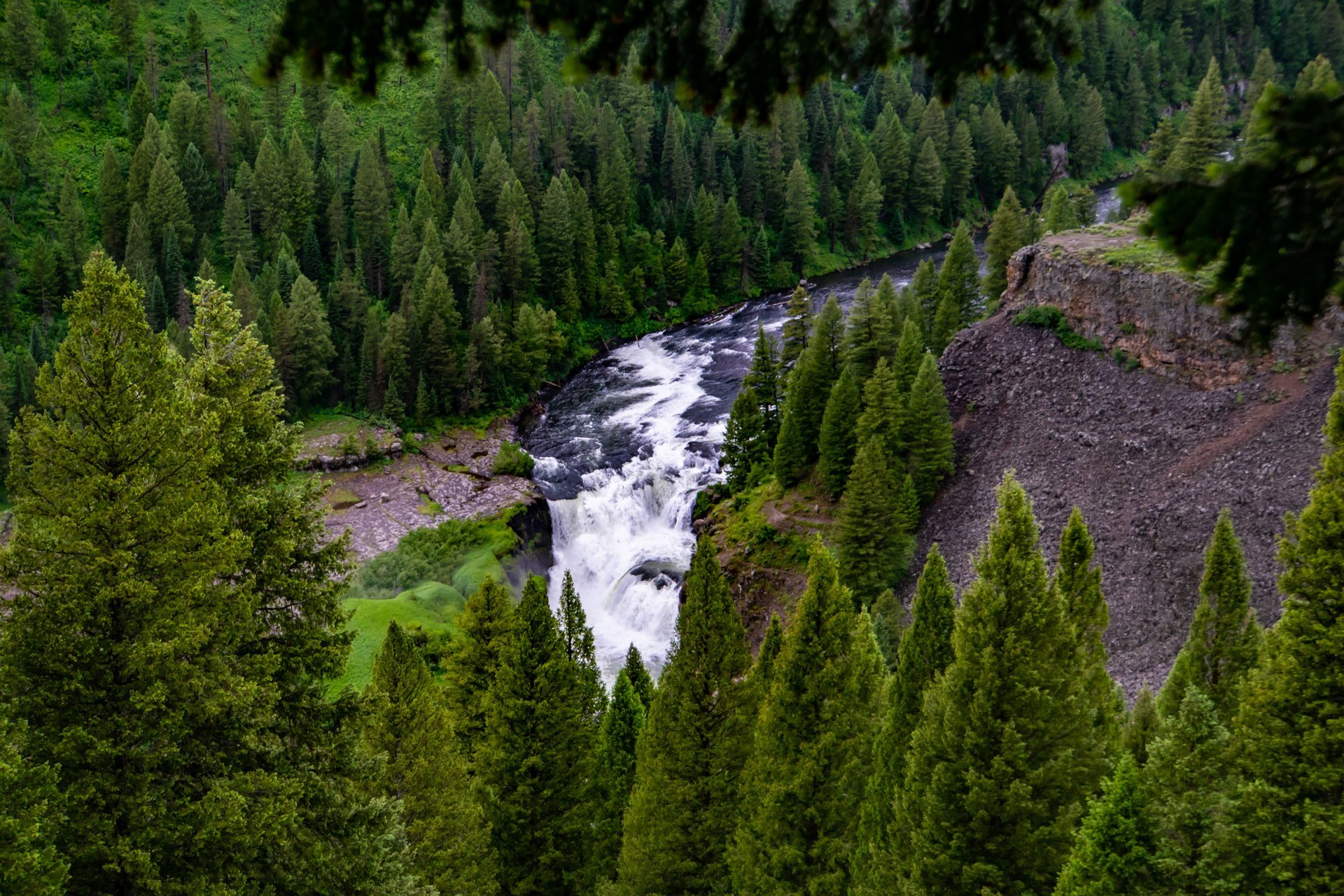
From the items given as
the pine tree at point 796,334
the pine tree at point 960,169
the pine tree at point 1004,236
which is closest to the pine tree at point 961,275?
the pine tree at point 1004,236

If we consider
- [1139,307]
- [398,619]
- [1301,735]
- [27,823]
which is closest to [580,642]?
[398,619]

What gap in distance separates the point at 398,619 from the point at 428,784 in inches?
883

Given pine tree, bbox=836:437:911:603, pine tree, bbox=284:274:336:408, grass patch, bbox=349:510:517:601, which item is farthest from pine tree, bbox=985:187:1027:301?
pine tree, bbox=284:274:336:408

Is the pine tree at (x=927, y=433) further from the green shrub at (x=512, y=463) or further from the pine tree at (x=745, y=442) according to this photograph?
the green shrub at (x=512, y=463)

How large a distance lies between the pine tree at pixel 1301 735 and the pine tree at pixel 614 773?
15659 millimetres

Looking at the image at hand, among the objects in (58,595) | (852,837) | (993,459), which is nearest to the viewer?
(58,595)

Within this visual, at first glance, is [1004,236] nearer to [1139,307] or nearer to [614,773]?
[1139,307]

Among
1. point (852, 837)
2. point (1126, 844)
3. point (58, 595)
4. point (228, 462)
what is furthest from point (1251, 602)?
point (58, 595)

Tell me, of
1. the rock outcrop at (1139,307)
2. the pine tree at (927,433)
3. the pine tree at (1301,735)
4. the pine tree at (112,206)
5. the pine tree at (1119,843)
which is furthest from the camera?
the pine tree at (112,206)

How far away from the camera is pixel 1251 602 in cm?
3188

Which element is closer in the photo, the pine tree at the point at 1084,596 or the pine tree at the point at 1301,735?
the pine tree at the point at 1301,735

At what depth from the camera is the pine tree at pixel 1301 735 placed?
12656 millimetres

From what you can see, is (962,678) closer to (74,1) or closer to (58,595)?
(58,595)

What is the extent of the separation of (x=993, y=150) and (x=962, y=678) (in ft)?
394
